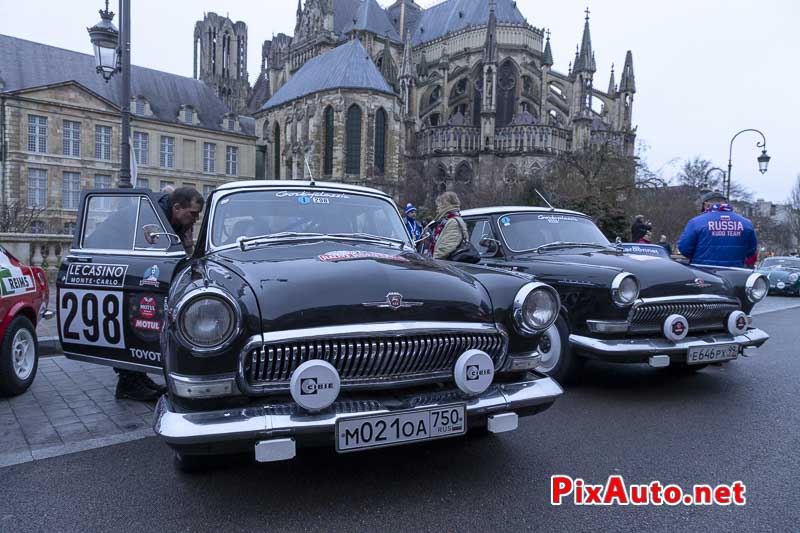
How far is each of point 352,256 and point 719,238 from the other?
523 centimetres

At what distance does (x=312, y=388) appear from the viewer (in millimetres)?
2662

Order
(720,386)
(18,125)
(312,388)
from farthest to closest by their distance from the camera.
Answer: (18,125) < (720,386) < (312,388)

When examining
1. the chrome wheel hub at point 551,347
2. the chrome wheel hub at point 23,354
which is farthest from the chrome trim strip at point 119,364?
the chrome wheel hub at point 551,347

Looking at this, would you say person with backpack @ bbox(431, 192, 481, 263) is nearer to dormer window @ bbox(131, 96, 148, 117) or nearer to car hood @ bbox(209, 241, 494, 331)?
car hood @ bbox(209, 241, 494, 331)

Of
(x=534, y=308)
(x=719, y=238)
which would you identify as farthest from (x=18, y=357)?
(x=719, y=238)

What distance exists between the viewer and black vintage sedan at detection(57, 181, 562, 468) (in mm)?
2670

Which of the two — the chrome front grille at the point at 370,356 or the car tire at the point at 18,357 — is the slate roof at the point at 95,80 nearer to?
the car tire at the point at 18,357

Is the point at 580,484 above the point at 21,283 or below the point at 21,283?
below

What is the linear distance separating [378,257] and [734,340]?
3.57 metres

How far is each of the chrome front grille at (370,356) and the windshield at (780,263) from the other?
2121 centimetres

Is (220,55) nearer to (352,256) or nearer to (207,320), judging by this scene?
(352,256)

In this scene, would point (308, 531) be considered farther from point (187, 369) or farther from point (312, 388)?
point (187, 369)

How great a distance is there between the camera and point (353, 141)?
140 feet

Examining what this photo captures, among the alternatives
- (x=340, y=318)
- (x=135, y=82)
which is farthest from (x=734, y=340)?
(x=135, y=82)
